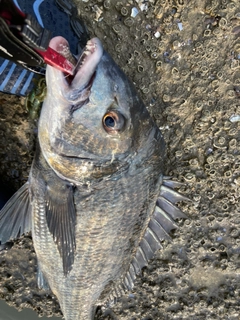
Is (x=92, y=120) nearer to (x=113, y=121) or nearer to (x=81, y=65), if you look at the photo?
(x=113, y=121)

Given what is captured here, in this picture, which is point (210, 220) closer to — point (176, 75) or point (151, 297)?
point (151, 297)

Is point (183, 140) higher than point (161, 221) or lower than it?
higher

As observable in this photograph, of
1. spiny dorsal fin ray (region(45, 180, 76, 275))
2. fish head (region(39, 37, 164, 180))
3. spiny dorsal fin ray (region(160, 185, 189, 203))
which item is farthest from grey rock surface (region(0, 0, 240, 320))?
spiny dorsal fin ray (region(45, 180, 76, 275))

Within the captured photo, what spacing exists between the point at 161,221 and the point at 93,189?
609 millimetres

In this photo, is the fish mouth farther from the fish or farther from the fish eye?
the fish eye

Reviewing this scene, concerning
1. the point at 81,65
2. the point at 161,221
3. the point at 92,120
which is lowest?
the point at 161,221

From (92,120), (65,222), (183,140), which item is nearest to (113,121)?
(92,120)

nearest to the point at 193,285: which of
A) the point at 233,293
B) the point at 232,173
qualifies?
the point at 233,293

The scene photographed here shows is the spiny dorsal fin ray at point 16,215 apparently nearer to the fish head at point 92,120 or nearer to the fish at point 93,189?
the fish at point 93,189

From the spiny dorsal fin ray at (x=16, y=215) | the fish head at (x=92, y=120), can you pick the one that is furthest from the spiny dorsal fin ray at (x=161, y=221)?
the spiny dorsal fin ray at (x=16, y=215)

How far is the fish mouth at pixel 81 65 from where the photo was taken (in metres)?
1.74

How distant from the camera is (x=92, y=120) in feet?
6.17

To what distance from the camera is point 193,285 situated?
3.13 meters

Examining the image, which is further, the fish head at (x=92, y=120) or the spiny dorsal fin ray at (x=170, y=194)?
the spiny dorsal fin ray at (x=170, y=194)
